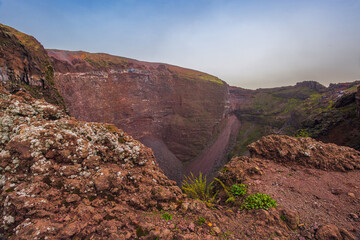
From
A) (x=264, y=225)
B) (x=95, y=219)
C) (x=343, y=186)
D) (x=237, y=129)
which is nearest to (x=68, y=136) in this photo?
(x=95, y=219)

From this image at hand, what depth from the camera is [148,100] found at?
70.9 ft

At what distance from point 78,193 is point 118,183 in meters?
0.75

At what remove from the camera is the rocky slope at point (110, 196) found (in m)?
2.34

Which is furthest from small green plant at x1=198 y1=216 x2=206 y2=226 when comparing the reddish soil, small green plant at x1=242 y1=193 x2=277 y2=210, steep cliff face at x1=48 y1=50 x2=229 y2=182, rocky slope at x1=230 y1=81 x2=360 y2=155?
the reddish soil

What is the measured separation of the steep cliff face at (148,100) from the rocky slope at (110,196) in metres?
12.8

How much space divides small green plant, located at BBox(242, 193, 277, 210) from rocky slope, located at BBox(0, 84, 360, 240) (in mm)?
140

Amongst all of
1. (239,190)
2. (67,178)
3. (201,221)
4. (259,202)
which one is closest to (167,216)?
(201,221)

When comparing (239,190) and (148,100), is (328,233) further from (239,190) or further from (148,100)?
(148,100)

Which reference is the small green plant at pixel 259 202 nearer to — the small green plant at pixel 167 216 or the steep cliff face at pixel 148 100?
the small green plant at pixel 167 216

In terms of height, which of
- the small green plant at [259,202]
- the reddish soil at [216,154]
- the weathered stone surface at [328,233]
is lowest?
the reddish soil at [216,154]

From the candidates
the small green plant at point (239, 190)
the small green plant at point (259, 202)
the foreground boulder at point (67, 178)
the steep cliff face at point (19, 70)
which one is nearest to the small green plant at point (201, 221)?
the foreground boulder at point (67, 178)

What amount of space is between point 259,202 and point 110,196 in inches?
143

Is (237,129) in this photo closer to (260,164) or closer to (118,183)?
(260,164)

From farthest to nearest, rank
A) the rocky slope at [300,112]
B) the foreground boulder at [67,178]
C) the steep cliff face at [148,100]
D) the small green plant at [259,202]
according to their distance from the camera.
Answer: the steep cliff face at [148,100]
the rocky slope at [300,112]
the small green plant at [259,202]
the foreground boulder at [67,178]
